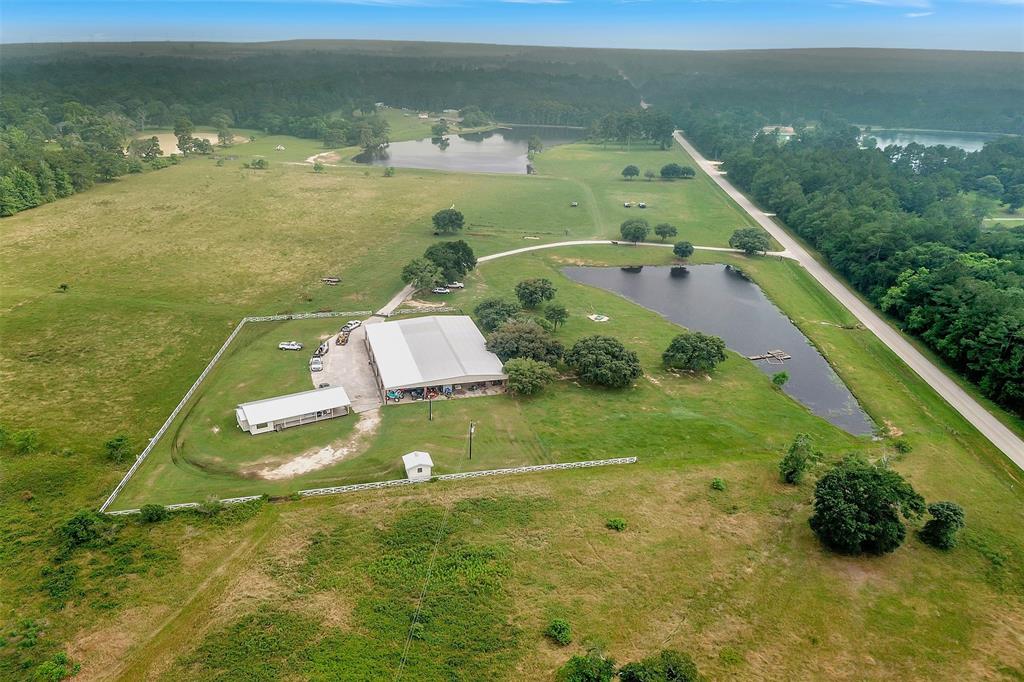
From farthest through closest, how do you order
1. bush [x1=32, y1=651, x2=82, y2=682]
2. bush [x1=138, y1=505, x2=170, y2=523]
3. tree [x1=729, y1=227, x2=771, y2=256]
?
1. tree [x1=729, y1=227, x2=771, y2=256]
2. bush [x1=138, y1=505, x2=170, y2=523]
3. bush [x1=32, y1=651, x2=82, y2=682]

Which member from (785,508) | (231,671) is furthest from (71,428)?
→ (785,508)

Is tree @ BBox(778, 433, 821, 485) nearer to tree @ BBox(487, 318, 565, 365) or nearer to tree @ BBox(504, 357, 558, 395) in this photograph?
tree @ BBox(504, 357, 558, 395)

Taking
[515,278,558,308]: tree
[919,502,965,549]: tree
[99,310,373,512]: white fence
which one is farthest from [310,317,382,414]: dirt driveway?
[919,502,965,549]: tree

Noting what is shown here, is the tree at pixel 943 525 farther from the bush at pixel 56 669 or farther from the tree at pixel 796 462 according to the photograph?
the bush at pixel 56 669

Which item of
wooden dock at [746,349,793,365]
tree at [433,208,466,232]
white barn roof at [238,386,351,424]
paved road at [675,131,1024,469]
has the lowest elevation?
wooden dock at [746,349,793,365]

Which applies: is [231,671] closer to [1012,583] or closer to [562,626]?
[562,626]

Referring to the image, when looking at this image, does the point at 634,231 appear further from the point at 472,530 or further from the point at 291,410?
the point at 472,530
